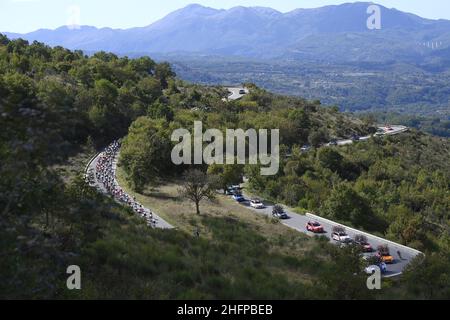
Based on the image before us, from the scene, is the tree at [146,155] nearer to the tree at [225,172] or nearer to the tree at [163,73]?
the tree at [225,172]

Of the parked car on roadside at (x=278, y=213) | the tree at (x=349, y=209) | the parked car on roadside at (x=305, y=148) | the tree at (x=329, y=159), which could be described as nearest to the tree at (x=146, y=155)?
the parked car on roadside at (x=278, y=213)

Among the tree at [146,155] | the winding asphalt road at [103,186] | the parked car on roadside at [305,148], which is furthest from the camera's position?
the parked car on roadside at [305,148]

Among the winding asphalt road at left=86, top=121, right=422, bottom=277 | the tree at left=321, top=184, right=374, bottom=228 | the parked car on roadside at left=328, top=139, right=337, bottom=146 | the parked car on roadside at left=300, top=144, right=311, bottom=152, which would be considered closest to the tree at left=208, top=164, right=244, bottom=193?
the winding asphalt road at left=86, top=121, right=422, bottom=277

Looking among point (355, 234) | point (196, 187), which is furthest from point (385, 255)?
point (196, 187)

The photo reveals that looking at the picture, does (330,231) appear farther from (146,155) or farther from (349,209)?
(146,155)

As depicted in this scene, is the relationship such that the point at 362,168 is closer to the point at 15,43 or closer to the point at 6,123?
the point at 6,123

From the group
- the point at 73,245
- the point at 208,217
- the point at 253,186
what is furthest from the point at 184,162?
the point at 73,245

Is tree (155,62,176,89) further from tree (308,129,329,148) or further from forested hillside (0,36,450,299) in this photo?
tree (308,129,329,148)

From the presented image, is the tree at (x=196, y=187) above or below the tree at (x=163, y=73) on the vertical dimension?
below

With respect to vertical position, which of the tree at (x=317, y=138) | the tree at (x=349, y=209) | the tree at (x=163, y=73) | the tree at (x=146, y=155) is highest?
the tree at (x=163, y=73)
